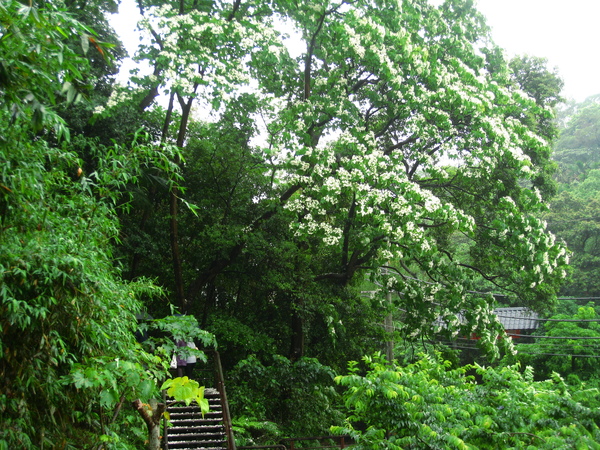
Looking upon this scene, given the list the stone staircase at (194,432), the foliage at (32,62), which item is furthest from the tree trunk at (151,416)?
the stone staircase at (194,432)

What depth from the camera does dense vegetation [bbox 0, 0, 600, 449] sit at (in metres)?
3.17

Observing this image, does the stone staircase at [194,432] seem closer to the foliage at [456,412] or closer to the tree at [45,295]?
the foliage at [456,412]

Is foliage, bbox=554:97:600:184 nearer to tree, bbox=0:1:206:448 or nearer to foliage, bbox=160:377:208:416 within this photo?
tree, bbox=0:1:206:448

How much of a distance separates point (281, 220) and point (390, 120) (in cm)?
309

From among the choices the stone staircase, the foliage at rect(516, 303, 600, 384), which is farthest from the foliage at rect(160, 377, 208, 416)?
the foliage at rect(516, 303, 600, 384)

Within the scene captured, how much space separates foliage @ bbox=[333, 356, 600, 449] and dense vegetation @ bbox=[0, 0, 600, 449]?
0.10 feet

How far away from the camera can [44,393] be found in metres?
3.12

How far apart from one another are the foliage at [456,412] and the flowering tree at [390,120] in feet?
9.67

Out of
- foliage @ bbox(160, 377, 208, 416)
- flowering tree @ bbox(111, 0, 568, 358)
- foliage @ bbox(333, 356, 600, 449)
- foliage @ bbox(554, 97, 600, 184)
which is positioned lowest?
foliage @ bbox(333, 356, 600, 449)

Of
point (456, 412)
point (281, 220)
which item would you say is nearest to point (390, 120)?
point (281, 220)

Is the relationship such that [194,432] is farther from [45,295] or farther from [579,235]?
[579,235]

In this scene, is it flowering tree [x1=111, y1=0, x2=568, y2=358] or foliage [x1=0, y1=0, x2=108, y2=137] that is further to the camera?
flowering tree [x1=111, y1=0, x2=568, y2=358]

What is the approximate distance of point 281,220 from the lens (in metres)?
10.9

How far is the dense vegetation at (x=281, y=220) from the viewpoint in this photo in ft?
10.4
